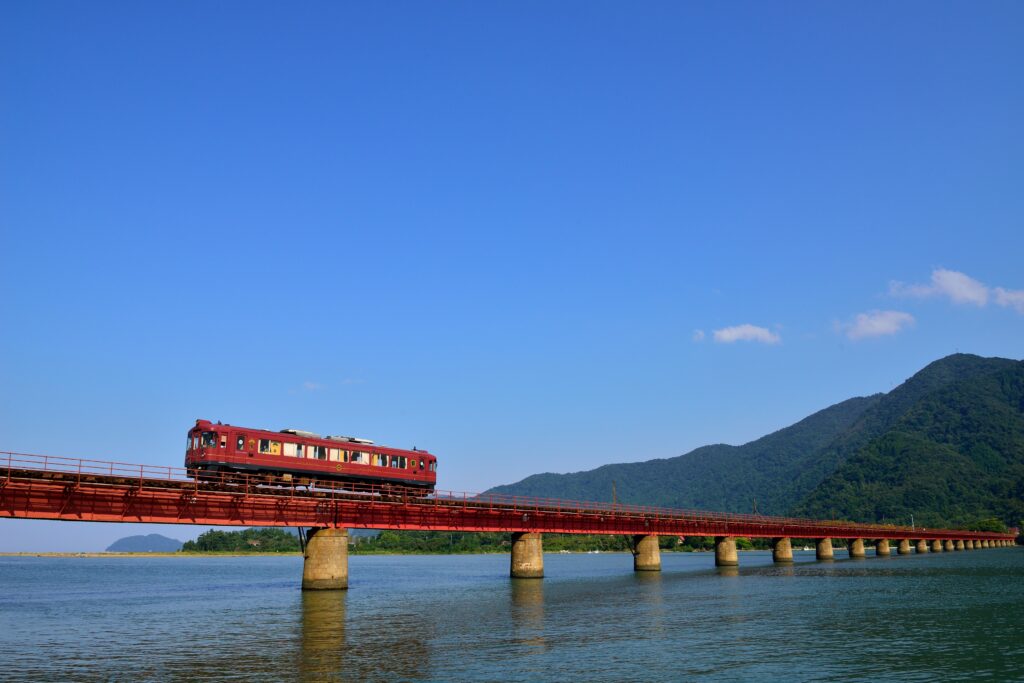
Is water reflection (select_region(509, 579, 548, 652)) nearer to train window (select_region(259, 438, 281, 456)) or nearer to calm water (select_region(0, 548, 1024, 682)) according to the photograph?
calm water (select_region(0, 548, 1024, 682))

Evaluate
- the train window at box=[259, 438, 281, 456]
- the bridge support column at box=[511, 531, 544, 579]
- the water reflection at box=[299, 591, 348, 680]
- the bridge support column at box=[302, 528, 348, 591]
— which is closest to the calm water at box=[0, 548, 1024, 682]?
the water reflection at box=[299, 591, 348, 680]

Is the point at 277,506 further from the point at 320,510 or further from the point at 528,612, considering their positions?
the point at 528,612

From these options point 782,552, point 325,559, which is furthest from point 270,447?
point 782,552

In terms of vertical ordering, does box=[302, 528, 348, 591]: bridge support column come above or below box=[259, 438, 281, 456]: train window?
below

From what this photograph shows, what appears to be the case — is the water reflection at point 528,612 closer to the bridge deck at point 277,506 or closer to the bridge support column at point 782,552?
the bridge deck at point 277,506

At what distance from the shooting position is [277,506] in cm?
5094

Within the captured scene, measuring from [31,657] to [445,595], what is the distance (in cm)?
3311

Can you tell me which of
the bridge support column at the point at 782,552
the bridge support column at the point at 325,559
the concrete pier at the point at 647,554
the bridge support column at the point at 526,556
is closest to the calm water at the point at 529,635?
the bridge support column at the point at 325,559

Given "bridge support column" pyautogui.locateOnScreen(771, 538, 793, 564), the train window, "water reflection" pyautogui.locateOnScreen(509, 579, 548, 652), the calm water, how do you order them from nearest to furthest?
the calm water → "water reflection" pyautogui.locateOnScreen(509, 579, 548, 652) → the train window → "bridge support column" pyautogui.locateOnScreen(771, 538, 793, 564)

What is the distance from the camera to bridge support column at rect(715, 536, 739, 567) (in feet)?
332

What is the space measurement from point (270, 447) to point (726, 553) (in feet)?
229

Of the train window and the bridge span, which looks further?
the train window

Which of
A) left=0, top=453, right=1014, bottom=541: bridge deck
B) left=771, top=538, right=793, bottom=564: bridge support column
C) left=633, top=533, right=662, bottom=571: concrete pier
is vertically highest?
left=0, top=453, right=1014, bottom=541: bridge deck

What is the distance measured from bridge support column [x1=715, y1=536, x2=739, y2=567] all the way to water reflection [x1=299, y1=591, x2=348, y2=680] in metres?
62.3
